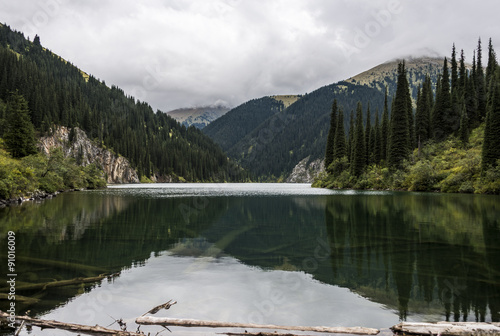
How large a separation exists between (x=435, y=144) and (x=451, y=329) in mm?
90579

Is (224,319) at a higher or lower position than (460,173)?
lower

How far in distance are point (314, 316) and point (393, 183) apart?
257 ft

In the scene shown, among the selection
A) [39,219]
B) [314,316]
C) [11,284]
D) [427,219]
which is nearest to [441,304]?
[314,316]

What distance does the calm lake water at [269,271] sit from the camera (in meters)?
8.78

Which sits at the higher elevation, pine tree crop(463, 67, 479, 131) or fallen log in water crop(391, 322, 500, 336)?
pine tree crop(463, 67, 479, 131)

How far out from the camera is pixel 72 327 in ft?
23.4

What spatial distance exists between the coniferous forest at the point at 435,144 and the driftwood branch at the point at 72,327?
62.0 m

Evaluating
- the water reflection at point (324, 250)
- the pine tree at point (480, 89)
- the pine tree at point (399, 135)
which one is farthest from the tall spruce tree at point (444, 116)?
the water reflection at point (324, 250)

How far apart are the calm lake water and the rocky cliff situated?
116m

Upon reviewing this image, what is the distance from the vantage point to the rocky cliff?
129663 mm

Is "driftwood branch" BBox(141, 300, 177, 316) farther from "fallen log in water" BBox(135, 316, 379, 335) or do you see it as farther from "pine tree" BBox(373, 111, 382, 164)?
"pine tree" BBox(373, 111, 382, 164)

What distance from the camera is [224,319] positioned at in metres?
8.36

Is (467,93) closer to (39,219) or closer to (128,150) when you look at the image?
(39,219)
